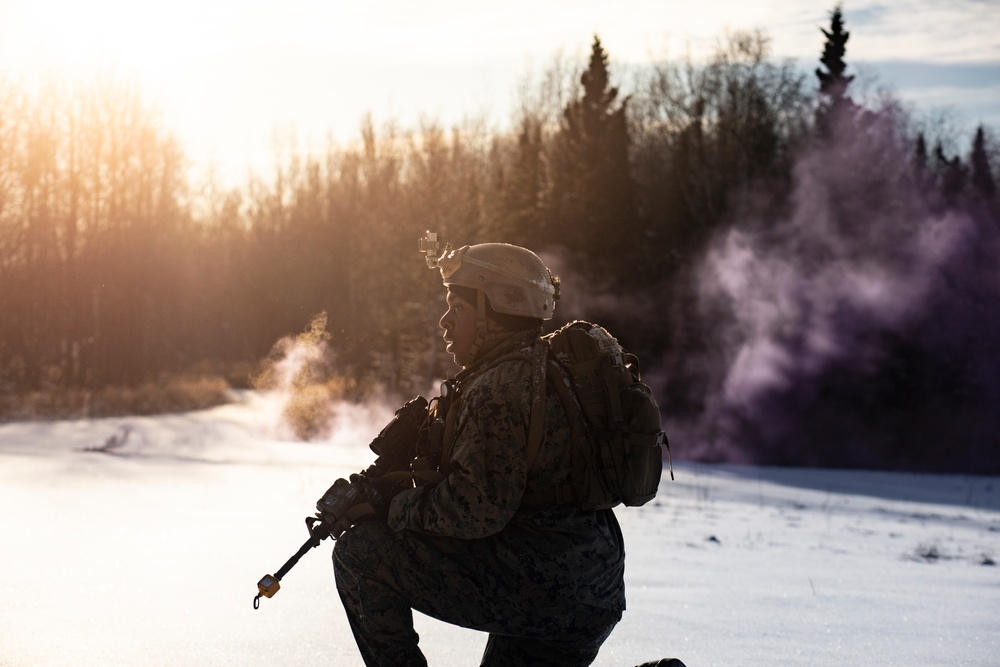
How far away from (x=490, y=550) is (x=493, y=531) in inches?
6.1

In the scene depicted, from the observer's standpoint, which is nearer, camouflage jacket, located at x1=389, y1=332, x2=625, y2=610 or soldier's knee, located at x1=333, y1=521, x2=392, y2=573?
camouflage jacket, located at x1=389, y1=332, x2=625, y2=610

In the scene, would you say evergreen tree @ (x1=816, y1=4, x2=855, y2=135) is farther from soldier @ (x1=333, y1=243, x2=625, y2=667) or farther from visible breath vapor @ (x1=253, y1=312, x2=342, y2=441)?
soldier @ (x1=333, y1=243, x2=625, y2=667)

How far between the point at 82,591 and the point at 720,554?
4.51 meters

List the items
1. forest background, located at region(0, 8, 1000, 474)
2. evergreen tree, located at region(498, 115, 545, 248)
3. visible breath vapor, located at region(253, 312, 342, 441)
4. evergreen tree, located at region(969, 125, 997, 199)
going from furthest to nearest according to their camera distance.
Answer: evergreen tree, located at region(969, 125, 997, 199)
evergreen tree, located at region(498, 115, 545, 248)
forest background, located at region(0, 8, 1000, 474)
visible breath vapor, located at region(253, 312, 342, 441)

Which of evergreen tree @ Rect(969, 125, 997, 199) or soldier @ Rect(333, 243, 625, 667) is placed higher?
soldier @ Rect(333, 243, 625, 667)

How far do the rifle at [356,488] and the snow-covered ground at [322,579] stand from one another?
3.30 ft

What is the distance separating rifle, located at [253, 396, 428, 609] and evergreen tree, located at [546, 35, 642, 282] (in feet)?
108

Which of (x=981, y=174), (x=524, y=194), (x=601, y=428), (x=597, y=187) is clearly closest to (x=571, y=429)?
(x=601, y=428)

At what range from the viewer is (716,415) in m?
33.8

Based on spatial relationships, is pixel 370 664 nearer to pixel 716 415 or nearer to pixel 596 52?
pixel 716 415

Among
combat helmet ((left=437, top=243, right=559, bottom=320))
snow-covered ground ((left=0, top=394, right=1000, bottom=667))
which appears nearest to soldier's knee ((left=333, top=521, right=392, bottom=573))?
combat helmet ((left=437, top=243, right=559, bottom=320))

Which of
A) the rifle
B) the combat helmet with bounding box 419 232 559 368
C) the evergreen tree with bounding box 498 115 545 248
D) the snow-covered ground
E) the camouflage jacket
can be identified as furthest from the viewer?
the evergreen tree with bounding box 498 115 545 248

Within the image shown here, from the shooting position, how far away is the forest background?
3216cm

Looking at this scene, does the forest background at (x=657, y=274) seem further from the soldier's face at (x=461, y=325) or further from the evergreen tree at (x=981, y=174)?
the soldier's face at (x=461, y=325)
